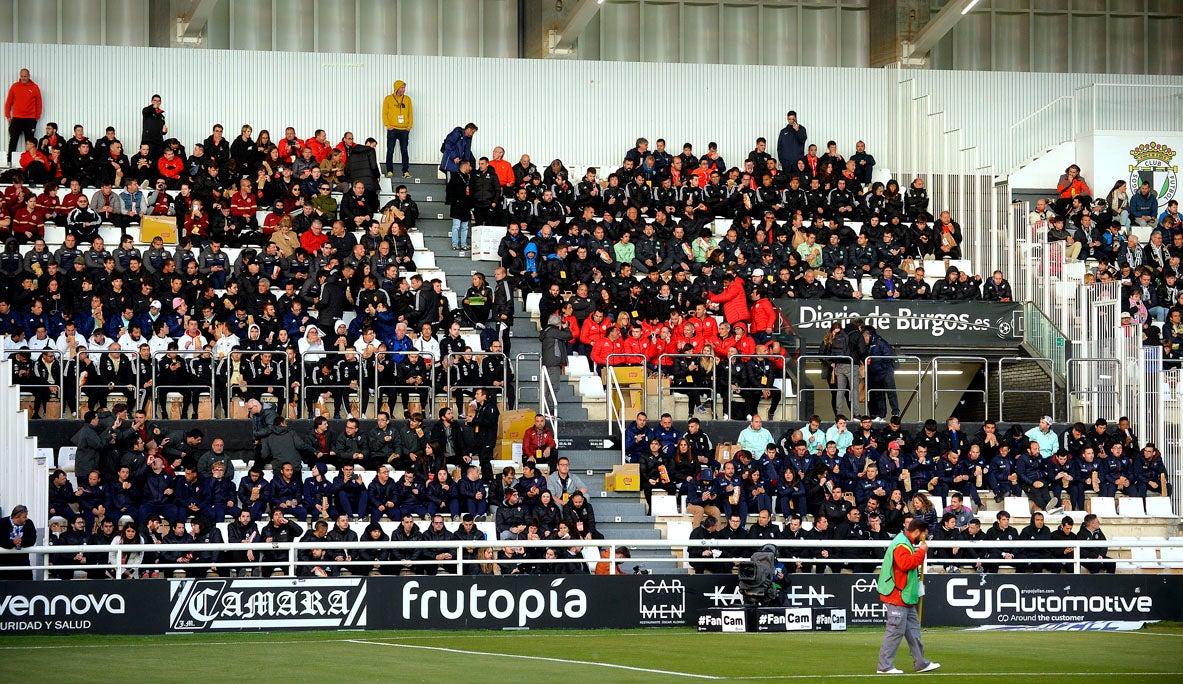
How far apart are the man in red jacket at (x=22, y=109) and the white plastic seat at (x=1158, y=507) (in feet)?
69.4

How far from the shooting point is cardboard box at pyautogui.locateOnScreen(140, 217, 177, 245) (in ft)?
99.3

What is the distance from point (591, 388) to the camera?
28375 millimetres

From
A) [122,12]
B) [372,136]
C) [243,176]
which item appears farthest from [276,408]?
[122,12]

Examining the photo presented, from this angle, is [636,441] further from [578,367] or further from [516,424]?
[578,367]

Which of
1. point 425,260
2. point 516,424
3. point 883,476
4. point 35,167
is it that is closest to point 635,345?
point 516,424

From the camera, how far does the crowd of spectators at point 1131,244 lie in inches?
1239

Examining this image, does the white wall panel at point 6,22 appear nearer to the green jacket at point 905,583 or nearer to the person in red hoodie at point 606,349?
the person in red hoodie at point 606,349

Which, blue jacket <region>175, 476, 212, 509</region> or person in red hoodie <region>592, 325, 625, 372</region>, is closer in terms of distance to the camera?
blue jacket <region>175, 476, 212, 509</region>

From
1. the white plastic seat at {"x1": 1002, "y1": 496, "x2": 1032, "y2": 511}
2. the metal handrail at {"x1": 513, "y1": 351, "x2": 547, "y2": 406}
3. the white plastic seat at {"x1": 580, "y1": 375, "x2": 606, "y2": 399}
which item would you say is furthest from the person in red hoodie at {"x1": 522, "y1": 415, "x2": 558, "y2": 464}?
the white plastic seat at {"x1": 1002, "y1": 496, "x2": 1032, "y2": 511}

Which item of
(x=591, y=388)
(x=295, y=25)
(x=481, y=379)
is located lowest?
(x=591, y=388)

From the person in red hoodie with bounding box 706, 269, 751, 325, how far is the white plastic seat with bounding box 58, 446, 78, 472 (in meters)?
11.1

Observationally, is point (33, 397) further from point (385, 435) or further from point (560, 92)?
point (560, 92)

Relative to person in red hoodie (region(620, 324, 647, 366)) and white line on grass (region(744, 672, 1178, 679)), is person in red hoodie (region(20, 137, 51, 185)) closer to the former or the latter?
person in red hoodie (region(620, 324, 647, 366))

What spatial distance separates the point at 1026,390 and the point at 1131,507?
10.5 ft
